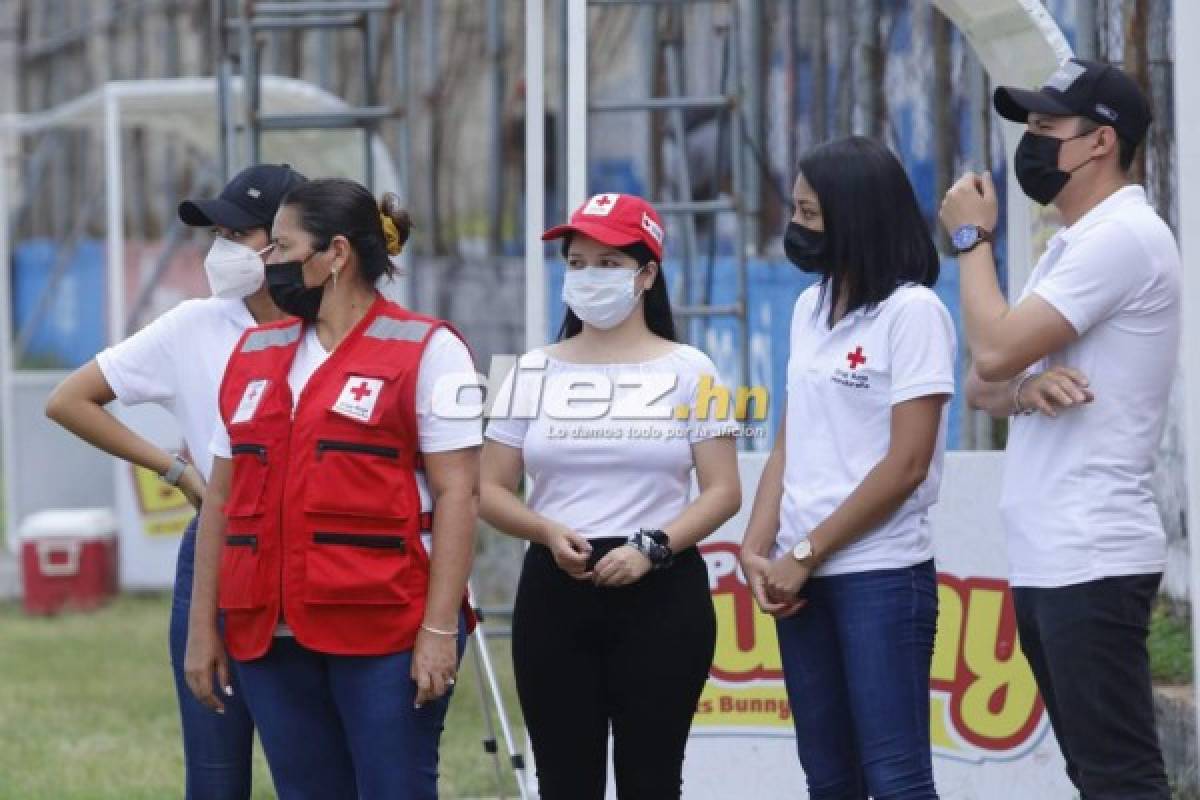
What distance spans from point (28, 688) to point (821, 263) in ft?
21.7

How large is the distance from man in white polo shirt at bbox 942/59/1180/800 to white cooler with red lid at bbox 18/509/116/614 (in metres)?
9.65

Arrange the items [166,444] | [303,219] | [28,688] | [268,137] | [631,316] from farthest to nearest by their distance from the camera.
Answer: [166,444] → [268,137] → [28,688] → [631,316] → [303,219]

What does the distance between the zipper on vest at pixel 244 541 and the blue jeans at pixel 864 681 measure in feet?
3.69

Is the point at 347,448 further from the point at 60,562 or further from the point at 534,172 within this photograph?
the point at 60,562

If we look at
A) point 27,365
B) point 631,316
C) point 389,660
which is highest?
point 631,316

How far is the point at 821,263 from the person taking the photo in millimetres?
5180

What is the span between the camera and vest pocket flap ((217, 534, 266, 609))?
4.88 meters

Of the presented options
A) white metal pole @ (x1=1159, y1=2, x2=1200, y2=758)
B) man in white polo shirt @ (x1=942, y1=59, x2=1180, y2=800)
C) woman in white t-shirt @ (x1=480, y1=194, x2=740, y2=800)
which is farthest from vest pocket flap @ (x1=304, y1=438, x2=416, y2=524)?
white metal pole @ (x1=1159, y1=2, x2=1200, y2=758)

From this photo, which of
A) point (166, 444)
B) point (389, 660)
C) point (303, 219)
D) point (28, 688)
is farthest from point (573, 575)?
point (166, 444)

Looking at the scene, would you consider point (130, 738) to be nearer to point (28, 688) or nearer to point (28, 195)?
point (28, 688)

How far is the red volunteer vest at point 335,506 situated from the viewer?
4.81 m

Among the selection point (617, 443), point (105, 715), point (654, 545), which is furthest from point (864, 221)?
point (105, 715)

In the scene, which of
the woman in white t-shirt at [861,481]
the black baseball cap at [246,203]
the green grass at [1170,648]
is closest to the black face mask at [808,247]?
the woman in white t-shirt at [861,481]

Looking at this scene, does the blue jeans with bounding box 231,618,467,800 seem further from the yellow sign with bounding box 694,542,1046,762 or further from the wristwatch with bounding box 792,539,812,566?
the yellow sign with bounding box 694,542,1046,762
